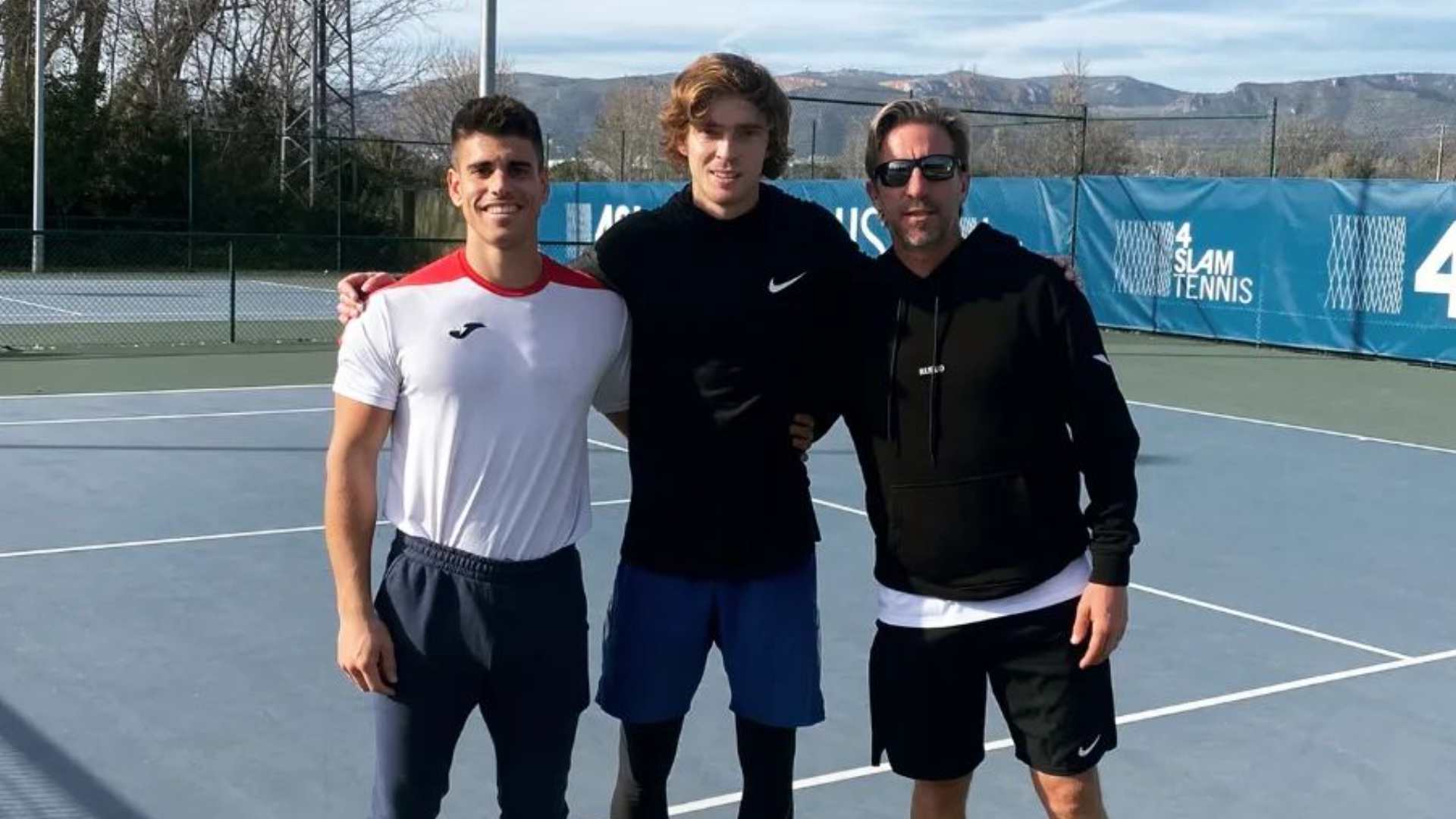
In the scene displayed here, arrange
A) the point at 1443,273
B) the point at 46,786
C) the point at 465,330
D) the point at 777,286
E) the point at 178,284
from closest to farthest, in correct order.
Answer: the point at 465,330 < the point at 777,286 < the point at 46,786 < the point at 1443,273 < the point at 178,284

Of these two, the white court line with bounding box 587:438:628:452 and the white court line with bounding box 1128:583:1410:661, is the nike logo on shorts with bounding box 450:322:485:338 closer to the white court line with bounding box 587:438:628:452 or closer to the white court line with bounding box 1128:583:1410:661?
the white court line with bounding box 1128:583:1410:661

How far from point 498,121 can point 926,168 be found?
0.80m

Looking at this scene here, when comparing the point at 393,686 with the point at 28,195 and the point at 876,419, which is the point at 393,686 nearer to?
the point at 876,419

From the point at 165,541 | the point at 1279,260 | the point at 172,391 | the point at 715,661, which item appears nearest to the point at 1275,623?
the point at 715,661

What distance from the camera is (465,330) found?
2959 millimetres

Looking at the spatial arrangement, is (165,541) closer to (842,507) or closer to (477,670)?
(842,507)

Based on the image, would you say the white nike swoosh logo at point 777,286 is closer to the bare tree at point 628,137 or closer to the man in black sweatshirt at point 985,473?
the man in black sweatshirt at point 985,473

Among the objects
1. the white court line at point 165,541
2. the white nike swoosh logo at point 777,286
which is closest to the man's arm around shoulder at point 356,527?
the white nike swoosh logo at point 777,286

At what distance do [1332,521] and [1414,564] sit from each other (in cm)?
102

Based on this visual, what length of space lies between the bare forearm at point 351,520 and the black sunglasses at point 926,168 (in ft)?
3.63

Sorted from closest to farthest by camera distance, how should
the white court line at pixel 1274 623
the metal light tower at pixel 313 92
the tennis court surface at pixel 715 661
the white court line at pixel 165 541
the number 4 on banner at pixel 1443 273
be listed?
the tennis court surface at pixel 715 661 → the white court line at pixel 1274 623 → the white court line at pixel 165 541 → the number 4 on banner at pixel 1443 273 → the metal light tower at pixel 313 92

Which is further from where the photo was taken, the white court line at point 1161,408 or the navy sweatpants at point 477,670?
the white court line at point 1161,408

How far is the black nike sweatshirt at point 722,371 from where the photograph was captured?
10.6 ft

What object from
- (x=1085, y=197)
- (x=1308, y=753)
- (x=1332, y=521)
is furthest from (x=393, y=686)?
(x=1085, y=197)
